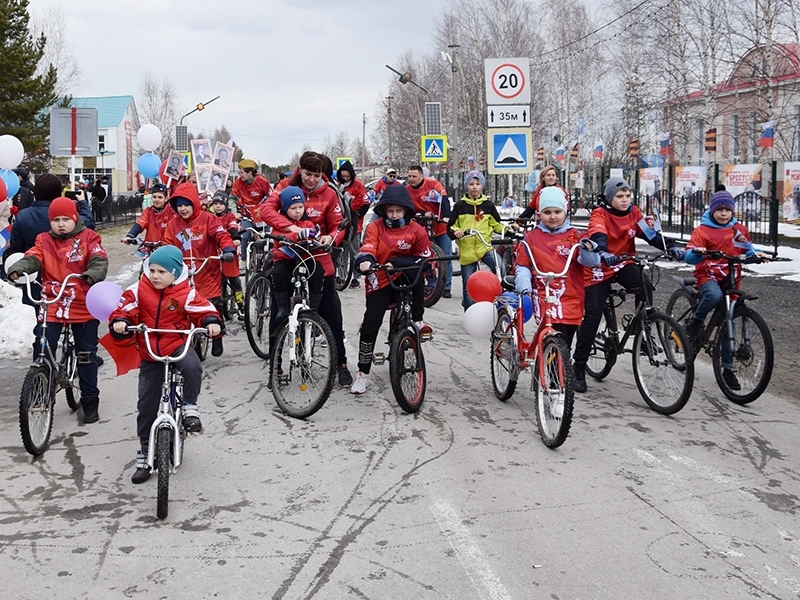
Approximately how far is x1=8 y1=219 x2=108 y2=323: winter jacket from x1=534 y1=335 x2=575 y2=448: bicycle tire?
11.0ft

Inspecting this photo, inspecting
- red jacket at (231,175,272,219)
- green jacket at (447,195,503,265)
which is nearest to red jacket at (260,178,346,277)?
green jacket at (447,195,503,265)

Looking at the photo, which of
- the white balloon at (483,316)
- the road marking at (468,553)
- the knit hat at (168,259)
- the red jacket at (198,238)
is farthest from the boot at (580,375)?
the knit hat at (168,259)

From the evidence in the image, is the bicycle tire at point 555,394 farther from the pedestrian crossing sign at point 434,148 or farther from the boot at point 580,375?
the pedestrian crossing sign at point 434,148

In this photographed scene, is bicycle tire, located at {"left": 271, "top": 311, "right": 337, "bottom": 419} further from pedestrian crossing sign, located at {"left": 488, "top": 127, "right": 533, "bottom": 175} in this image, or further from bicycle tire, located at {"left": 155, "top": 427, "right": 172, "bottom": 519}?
pedestrian crossing sign, located at {"left": 488, "top": 127, "right": 533, "bottom": 175}

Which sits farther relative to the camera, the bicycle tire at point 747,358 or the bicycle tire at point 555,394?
the bicycle tire at point 747,358

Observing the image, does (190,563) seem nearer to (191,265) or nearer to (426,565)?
(426,565)

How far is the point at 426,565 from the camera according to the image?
14.2 ft

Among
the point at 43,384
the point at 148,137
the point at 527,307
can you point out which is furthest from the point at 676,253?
the point at 148,137

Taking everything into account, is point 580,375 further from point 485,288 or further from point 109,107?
point 109,107

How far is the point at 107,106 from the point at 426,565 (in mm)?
93584

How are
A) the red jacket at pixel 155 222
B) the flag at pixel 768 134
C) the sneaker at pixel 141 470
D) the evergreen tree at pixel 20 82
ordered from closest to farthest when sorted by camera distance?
the sneaker at pixel 141 470, the red jacket at pixel 155 222, the flag at pixel 768 134, the evergreen tree at pixel 20 82

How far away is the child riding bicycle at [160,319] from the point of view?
5496mm

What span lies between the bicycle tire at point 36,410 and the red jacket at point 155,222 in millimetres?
3242

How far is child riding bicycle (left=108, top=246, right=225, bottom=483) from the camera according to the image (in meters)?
5.50
